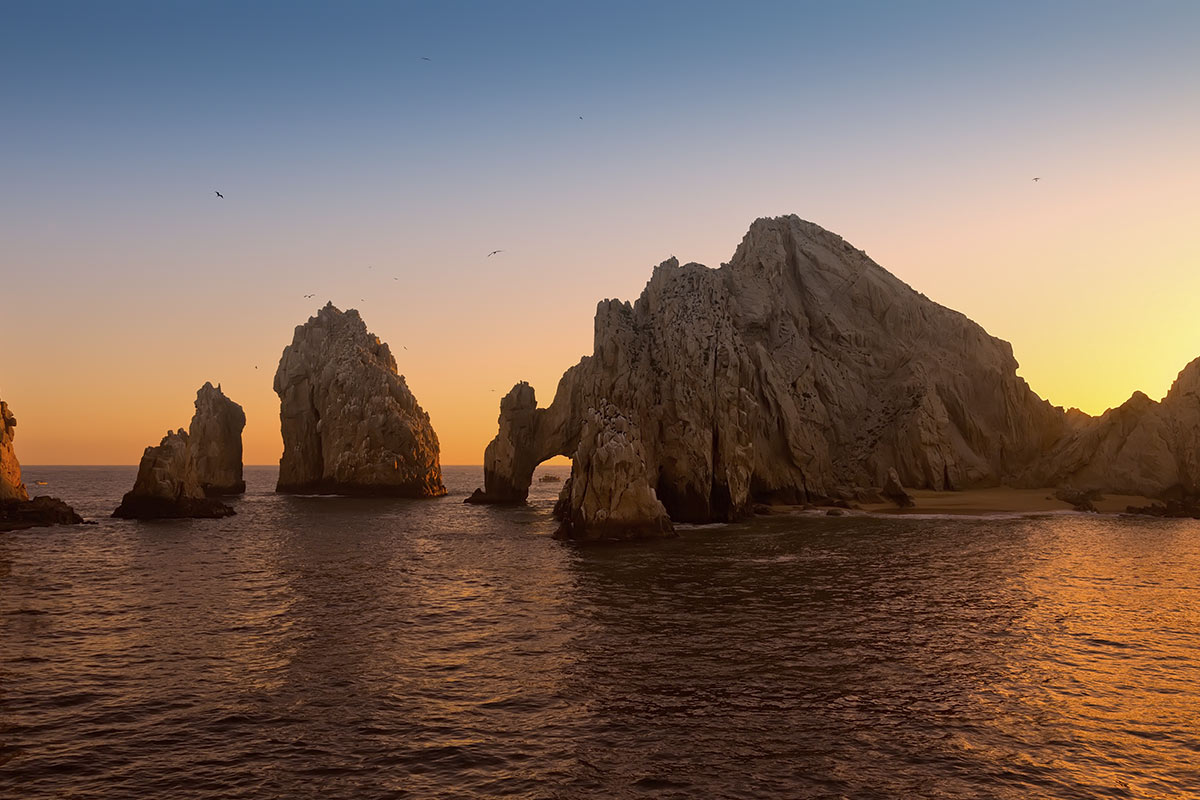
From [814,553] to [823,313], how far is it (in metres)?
65.1

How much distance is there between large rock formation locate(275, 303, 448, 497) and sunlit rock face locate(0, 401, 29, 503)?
46.9m

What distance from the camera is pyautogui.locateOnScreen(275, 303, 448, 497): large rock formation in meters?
116

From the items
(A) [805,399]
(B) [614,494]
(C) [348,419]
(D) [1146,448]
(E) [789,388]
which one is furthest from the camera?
(C) [348,419]

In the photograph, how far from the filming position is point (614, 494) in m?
56.5

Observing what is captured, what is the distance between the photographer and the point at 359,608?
33750 mm

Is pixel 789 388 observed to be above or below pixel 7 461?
above

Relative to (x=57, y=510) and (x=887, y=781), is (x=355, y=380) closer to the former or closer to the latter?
(x=57, y=510)

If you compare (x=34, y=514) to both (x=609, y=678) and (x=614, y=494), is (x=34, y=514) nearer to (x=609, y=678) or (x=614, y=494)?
(x=614, y=494)

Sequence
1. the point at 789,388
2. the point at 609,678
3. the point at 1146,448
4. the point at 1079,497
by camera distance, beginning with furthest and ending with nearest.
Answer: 1. the point at 789,388
2. the point at 1146,448
3. the point at 1079,497
4. the point at 609,678

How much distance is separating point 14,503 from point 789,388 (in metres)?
82.5

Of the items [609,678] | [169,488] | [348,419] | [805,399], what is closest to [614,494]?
[609,678]

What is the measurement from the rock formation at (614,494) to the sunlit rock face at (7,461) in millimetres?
51436

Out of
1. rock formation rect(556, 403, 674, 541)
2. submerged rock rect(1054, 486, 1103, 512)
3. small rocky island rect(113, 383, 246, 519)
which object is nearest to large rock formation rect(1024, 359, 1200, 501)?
submerged rock rect(1054, 486, 1103, 512)

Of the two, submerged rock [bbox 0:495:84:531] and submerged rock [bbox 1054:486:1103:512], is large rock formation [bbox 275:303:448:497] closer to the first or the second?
submerged rock [bbox 0:495:84:531]
